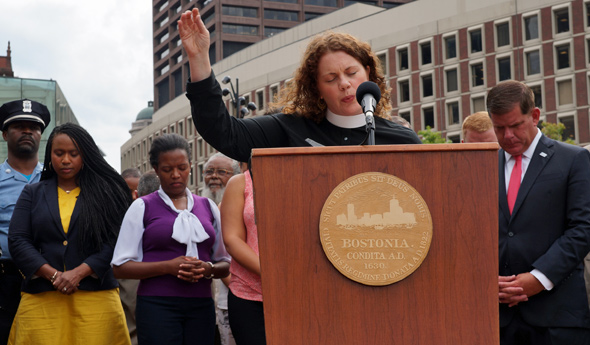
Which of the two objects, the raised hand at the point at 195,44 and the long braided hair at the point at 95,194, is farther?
the long braided hair at the point at 95,194

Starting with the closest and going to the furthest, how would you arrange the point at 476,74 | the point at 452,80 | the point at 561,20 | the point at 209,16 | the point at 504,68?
the point at 561,20, the point at 504,68, the point at 476,74, the point at 452,80, the point at 209,16

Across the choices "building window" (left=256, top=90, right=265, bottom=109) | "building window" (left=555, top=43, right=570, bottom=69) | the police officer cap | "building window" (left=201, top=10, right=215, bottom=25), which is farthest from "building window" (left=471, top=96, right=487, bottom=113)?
the police officer cap

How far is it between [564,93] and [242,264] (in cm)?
4878

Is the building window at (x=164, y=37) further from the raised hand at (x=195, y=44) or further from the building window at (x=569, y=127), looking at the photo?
the raised hand at (x=195, y=44)

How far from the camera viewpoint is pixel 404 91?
194 feet

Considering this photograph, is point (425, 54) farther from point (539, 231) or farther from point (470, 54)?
point (539, 231)

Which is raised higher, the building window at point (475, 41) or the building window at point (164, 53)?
the building window at point (164, 53)

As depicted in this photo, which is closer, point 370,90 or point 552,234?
point 370,90

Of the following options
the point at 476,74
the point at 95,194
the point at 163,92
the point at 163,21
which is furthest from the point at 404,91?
the point at 95,194

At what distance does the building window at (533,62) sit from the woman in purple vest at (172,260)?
49357 mm

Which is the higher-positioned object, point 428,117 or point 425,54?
point 425,54

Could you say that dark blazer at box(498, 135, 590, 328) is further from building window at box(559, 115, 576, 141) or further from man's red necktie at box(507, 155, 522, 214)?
building window at box(559, 115, 576, 141)

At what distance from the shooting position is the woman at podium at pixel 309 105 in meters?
2.98

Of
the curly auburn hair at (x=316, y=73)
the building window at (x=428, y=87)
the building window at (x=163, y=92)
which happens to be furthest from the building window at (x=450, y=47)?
the curly auburn hair at (x=316, y=73)
